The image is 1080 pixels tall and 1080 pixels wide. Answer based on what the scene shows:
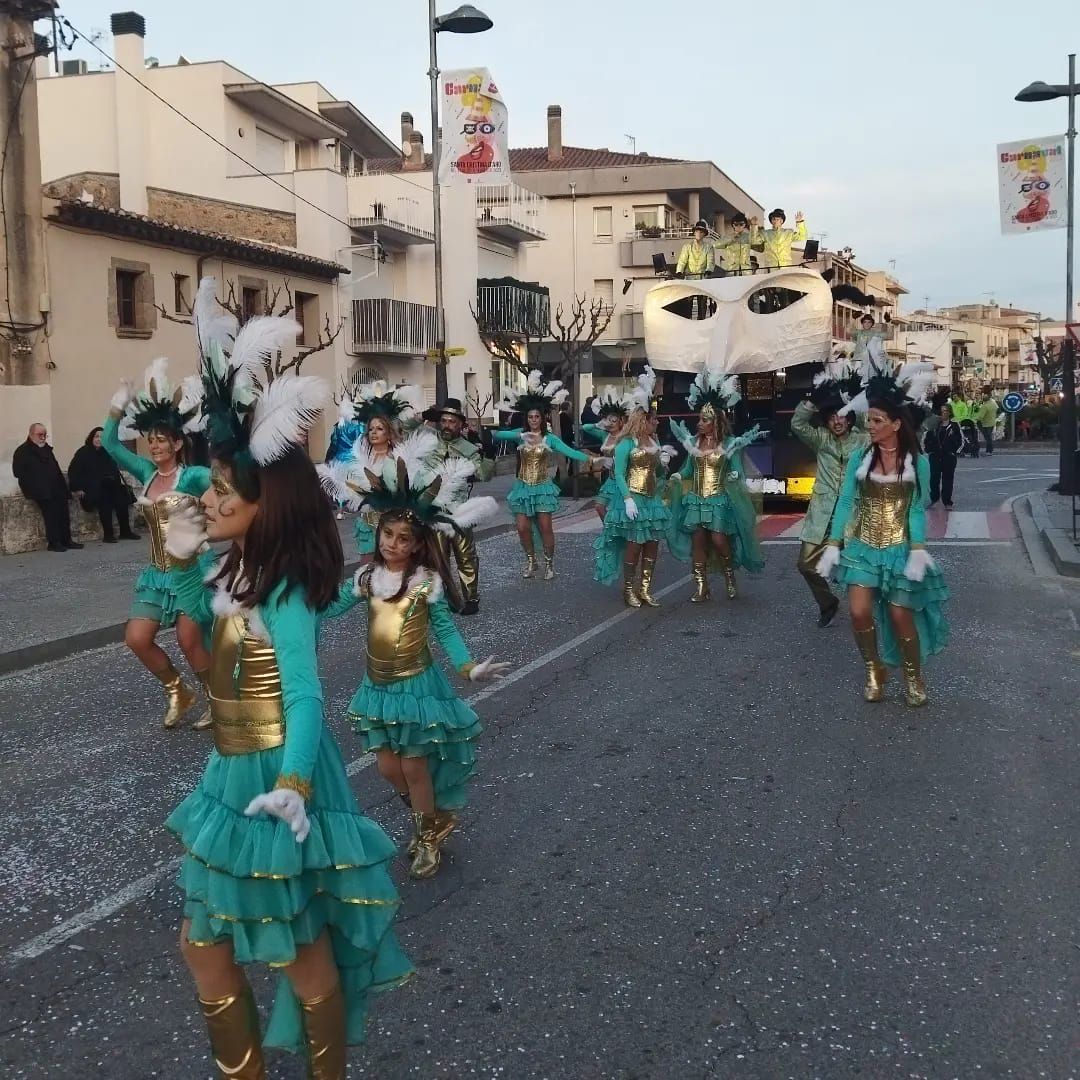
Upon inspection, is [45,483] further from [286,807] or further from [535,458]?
[286,807]

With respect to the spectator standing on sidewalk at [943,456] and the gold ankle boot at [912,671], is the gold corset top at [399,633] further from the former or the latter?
the spectator standing on sidewalk at [943,456]

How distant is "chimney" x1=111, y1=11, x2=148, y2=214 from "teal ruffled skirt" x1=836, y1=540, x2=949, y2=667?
2715 cm

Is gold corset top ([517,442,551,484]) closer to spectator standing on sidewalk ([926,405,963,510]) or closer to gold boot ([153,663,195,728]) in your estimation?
gold boot ([153,663,195,728])

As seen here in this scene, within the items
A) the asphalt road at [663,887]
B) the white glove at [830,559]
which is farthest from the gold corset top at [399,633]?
the white glove at [830,559]

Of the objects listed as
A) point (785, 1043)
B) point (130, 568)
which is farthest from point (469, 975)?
point (130, 568)

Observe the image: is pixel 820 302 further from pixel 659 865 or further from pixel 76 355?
pixel 659 865

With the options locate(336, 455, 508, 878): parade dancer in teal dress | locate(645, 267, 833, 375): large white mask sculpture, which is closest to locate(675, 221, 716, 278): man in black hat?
locate(645, 267, 833, 375): large white mask sculpture

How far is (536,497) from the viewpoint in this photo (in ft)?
40.3

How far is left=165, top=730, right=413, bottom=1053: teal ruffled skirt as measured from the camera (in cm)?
263

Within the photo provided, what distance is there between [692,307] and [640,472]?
25.3ft

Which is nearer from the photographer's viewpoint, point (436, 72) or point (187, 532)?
point (187, 532)

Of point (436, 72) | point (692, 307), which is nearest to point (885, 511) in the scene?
point (692, 307)

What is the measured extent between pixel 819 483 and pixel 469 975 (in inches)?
250

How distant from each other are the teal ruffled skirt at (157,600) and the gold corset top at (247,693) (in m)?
3.97
